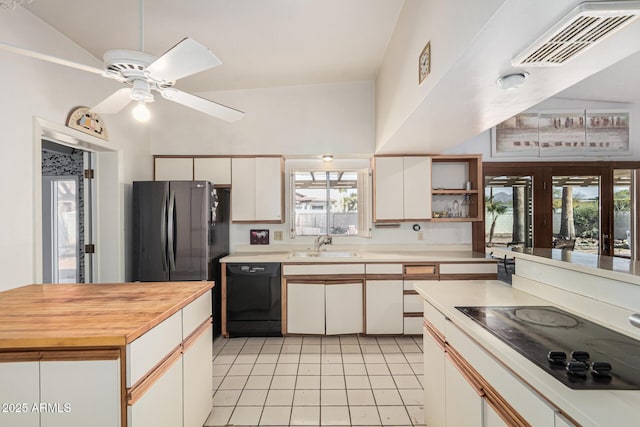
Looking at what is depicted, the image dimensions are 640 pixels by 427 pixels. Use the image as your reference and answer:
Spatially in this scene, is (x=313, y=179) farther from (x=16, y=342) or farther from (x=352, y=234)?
(x=16, y=342)

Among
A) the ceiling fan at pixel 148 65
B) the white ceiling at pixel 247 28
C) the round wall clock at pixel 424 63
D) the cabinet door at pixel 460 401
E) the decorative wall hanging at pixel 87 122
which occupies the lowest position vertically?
the cabinet door at pixel 460 401

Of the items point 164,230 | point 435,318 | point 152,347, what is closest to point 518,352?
point 435,318

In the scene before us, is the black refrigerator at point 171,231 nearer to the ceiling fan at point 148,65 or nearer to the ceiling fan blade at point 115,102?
the ceiling fan blade at point 115,102

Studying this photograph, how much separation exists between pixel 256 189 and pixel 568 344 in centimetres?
329

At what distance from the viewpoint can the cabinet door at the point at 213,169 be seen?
3.87m

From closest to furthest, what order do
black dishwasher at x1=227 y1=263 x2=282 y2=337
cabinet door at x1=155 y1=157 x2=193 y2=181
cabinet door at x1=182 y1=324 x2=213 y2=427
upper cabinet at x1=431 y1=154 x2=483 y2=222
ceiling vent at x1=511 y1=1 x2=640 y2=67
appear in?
ceiling vent at x1=511 y1=1 x2=640 y2=67, cabinet door at x1=182 y1=324 x2=213 y2=427, black dishwasher at x1=227 y1=263 x2=282 y2=337, cabinet door at x1=155 y1=157 x2=193 y2=181, upper cabinet at x1=431 y1=154 x2=483 y2=222

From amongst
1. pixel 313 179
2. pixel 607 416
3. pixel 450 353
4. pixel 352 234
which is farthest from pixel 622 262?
pixel 313 179

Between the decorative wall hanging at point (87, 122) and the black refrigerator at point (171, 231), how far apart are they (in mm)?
582

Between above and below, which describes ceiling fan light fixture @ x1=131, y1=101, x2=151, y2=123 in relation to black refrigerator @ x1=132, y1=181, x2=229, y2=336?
above

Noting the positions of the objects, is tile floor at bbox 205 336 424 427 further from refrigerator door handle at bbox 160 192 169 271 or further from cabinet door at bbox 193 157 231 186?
cabinet door at bbox 193 157 231 186

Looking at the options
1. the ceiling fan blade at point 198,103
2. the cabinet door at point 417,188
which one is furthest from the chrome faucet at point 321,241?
the ceiling fan blade at point 198,103

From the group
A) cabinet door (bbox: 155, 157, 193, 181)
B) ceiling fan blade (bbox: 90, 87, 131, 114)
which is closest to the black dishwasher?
cabinet door (bbox: 155, 157, 193, 181)

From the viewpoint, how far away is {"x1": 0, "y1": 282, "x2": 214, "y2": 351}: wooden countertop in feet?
3.93

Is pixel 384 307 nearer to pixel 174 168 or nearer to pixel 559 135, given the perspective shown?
pixel 174 168
